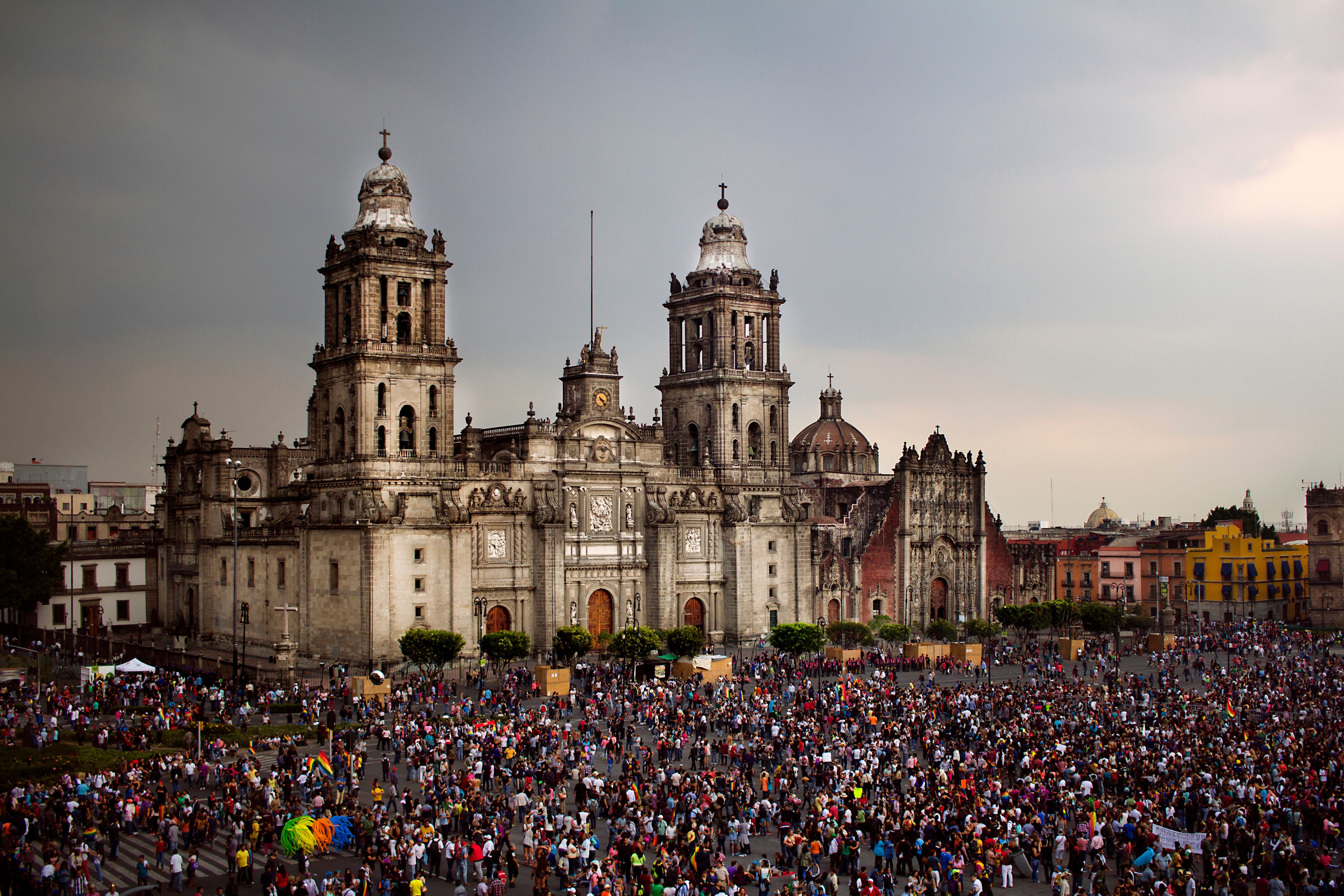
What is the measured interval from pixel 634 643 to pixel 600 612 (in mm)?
11302

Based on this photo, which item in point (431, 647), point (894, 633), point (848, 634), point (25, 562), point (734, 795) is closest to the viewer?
point (734, 795)

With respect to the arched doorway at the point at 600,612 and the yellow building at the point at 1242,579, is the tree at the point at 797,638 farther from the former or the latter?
the yellow building at the point at 1242,579

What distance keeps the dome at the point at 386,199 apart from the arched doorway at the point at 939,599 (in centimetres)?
3744

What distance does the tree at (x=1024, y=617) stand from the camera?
3059 inches

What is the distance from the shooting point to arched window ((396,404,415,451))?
225ft

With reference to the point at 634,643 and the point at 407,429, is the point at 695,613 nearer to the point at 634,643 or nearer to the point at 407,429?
the point at 634,643

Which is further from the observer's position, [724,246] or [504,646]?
[724,246]

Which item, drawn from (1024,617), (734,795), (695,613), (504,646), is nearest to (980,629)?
(1024,617)

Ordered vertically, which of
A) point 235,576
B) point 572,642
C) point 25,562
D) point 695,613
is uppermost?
point 25,562

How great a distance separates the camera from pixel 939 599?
8644cm

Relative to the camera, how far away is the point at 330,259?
69.8 metres

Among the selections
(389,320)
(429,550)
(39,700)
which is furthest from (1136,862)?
(389,320)

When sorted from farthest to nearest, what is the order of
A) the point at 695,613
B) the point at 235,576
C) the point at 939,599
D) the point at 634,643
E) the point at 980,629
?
the point at 939,599
the point at 695,613
the point at 980,629
the point at 634,643
the point at 235,576

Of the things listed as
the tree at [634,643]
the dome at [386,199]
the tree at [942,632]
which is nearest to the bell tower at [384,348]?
the dome at [386,199]
